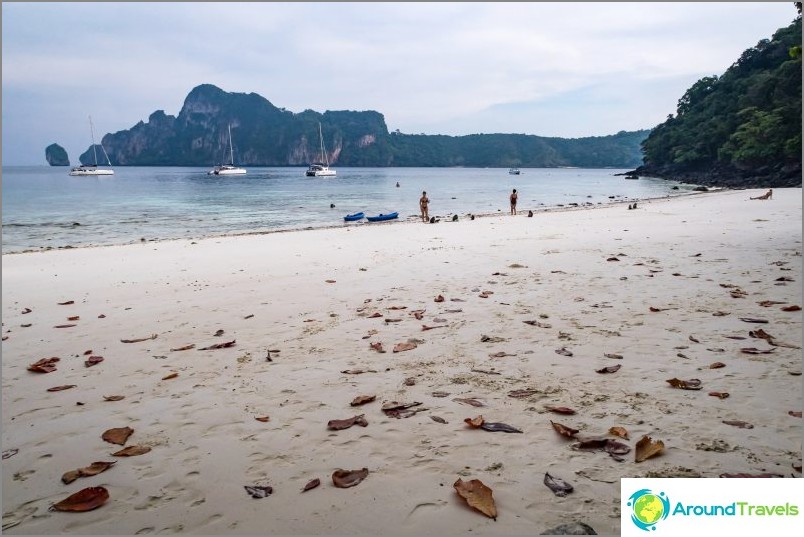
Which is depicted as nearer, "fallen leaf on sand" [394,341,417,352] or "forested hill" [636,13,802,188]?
"fallen leaf on sand" [394,341,417,352]

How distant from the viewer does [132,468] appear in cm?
313

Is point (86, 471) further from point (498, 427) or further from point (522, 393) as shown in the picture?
point (522, 393)

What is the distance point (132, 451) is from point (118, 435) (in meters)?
0.36

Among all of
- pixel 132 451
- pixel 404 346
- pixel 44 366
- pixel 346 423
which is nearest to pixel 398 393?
pixel 346 423

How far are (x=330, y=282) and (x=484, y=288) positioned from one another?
3.14m

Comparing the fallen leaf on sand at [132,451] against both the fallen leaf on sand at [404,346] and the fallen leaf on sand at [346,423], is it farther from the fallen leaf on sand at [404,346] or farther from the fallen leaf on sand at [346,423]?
the fallen leaf on sand at [404,346]

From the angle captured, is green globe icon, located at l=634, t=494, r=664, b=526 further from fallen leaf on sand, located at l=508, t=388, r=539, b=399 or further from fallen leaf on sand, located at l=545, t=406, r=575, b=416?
fallen leaf on sand, located at l=508, t=388, r=539, b=399

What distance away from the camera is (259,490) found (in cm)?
282

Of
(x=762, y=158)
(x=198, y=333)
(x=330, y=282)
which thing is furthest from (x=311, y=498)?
(x=762, y=158)

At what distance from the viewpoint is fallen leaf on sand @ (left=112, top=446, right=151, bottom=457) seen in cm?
330

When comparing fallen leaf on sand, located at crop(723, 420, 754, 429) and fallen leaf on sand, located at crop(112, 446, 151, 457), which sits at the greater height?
fallen leaf on sand, located at crop(723, 420, 754, 429)

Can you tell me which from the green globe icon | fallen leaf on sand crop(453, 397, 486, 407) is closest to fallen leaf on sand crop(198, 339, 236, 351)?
fallen leaf on sand crop(453, 397, 486, 407)

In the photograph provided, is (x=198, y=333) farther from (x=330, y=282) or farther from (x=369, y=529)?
(x=369, y=529)

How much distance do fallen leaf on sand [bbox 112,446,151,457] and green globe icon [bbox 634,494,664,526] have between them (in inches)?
131
